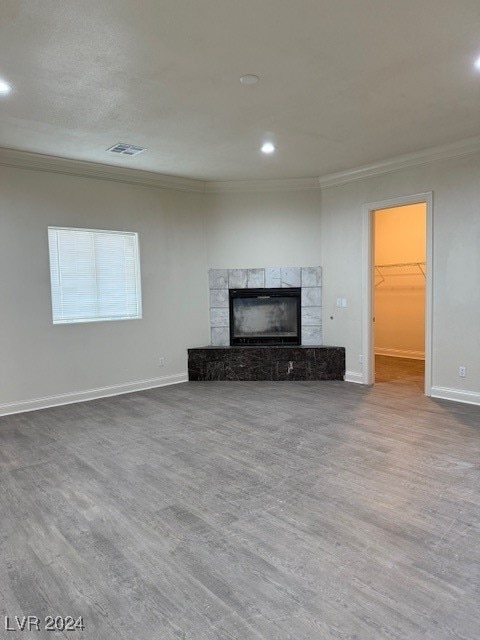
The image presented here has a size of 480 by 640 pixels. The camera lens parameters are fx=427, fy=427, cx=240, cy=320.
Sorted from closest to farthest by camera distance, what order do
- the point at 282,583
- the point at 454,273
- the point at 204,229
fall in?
the point at 282,583 < the point at 454,273 < the point at 204,229

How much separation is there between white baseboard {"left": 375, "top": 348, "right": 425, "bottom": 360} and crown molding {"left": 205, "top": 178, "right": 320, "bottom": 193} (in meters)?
3.60

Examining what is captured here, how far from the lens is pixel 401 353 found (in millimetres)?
7965

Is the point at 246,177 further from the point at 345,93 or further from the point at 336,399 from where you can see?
the point at 336,399

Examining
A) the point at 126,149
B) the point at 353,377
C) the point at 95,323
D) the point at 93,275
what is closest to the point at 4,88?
the point at 126,149

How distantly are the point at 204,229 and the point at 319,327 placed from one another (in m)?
2.26

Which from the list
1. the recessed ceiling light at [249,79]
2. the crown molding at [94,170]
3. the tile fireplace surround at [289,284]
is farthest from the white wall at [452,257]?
the recessed ceiling light at [249,79]

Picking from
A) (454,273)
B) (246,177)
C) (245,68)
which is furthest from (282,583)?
(246,177)

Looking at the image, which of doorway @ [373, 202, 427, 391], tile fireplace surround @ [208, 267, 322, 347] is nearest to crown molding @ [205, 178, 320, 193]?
tile fireplace surround @ [208, 267, 322, 347]

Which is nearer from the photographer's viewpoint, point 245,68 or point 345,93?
point 245,68

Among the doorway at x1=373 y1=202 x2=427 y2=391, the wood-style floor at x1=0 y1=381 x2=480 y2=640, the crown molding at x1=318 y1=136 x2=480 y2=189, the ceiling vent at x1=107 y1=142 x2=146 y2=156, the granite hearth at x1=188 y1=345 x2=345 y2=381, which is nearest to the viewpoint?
the wood-style floor at x1=0 y1=381 x2=480 y2=640

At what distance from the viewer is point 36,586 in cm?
198

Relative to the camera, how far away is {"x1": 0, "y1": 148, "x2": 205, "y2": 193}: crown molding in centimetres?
464

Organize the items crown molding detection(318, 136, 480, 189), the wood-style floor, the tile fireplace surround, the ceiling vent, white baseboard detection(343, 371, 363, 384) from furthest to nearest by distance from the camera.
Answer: the tile fireplace surround < white baseboard detection(343, 371, 363, 384) < crown molding detection(318, 136, 480, 189) < the ceiling vent < the wood-style floor

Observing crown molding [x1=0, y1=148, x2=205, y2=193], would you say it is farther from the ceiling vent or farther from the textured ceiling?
the ceiling vent
